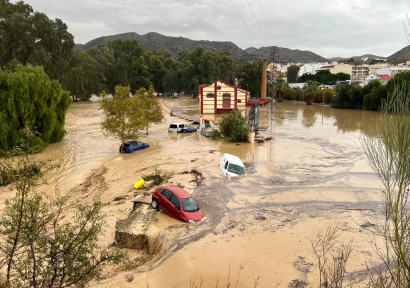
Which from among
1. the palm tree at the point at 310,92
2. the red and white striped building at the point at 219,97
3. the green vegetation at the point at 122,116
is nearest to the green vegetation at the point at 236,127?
the green vegetation at the point at 122,116

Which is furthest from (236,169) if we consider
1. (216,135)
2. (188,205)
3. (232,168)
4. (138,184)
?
(216,135)

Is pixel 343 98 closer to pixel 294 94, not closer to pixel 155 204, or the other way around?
pixel 294 94

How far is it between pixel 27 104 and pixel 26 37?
36.2m

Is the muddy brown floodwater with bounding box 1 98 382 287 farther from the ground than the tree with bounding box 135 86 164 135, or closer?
closer

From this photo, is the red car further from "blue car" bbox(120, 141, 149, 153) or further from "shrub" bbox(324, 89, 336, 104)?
"shrub" bbox(324, 89, 336, 104)

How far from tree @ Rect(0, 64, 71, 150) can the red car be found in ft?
56.5

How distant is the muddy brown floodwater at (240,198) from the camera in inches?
375

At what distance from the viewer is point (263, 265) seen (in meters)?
9.66

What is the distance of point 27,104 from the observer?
27000 mm

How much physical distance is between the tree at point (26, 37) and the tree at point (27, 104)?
2917cm

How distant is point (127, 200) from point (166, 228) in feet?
16.7

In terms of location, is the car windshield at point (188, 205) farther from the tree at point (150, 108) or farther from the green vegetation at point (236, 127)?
the tree at point (150, 108)

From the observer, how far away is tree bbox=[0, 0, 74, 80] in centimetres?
5222

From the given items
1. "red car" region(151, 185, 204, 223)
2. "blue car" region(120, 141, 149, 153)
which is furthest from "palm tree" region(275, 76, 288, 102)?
"red car" region(151, 185, 204, 223)
